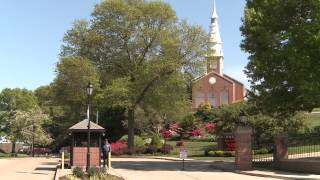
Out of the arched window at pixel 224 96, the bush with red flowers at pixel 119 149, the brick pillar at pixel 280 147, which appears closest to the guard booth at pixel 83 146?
the brick pillar at pixel 280 147

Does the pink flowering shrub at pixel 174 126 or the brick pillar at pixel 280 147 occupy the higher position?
the pink flowering shrub at pixel 174 126

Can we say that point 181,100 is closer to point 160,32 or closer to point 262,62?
point 160,32

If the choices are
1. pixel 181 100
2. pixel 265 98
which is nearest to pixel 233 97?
pixel 181 100

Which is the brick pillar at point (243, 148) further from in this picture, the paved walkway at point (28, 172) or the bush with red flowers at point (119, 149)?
the bush with red flowers at point (119, 149)

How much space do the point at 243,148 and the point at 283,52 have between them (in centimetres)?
570

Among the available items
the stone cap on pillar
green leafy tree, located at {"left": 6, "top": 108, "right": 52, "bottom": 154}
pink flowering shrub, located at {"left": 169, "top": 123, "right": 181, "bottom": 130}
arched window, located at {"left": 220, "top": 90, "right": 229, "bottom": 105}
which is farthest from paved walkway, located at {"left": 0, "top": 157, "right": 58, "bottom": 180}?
arched window, located at {"left": 220, "top": 90, "right": 229, "bottom": 105}

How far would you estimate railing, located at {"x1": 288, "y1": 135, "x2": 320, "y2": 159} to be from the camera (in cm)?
3120

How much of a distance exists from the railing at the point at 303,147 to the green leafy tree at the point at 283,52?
1.91 metres

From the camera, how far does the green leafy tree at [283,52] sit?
1140 inches

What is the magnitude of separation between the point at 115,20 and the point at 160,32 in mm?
4566

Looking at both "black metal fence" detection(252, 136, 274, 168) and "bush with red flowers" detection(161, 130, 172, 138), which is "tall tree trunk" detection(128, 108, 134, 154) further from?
"black metal fence" detection(252, 136, 274, 168)

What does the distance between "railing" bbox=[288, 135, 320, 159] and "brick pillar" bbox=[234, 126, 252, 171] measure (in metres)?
2.19

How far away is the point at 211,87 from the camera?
117375mm

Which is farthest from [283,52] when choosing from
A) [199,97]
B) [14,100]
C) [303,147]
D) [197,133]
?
[199,97]
